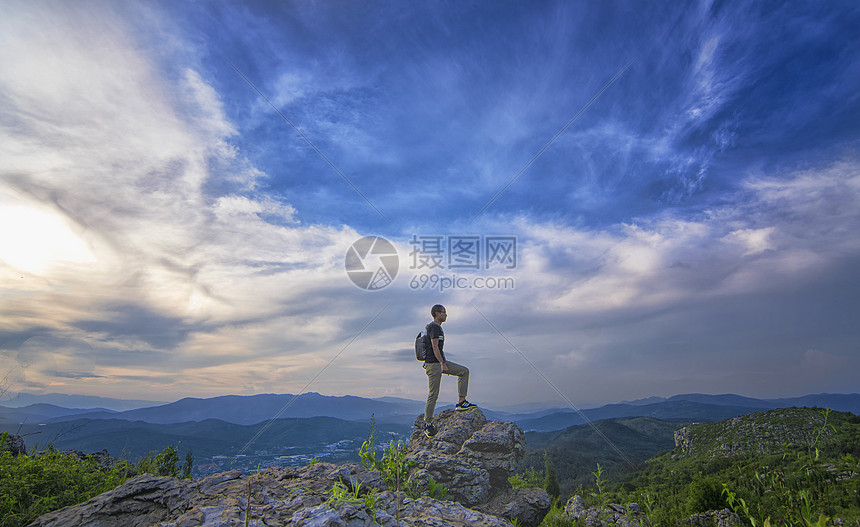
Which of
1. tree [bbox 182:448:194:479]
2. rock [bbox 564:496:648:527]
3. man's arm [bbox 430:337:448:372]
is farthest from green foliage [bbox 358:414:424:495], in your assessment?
tree [bbox 182:448:194:479]

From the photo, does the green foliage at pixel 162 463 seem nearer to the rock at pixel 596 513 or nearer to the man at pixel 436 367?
the man at pixel 436 367

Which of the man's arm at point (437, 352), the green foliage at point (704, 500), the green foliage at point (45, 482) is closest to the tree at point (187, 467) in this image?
the green foliage at point (45, 482)

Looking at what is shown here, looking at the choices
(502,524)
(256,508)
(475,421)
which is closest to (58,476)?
(256,508)

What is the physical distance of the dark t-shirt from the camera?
44.7 feet

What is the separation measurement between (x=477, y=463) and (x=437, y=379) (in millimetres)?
3060

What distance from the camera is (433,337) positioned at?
1360 cm

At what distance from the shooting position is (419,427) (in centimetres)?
1523

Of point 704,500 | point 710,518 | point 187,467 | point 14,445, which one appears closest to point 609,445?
point 704,500

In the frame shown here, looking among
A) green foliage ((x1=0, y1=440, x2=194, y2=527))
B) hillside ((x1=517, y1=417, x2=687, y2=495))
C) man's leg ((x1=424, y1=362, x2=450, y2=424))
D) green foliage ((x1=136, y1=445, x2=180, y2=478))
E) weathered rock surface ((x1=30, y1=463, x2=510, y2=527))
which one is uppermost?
man's leg ((x1=424, y1=362, x2=450, y2=424))

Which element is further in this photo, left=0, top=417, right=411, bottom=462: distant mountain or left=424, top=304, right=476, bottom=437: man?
left=424, top=304, right=476, bottom=437: man

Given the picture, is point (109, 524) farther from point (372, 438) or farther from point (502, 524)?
point (502, 524)

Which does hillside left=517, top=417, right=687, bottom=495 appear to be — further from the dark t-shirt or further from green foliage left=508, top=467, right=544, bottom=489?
the dark t-shirt

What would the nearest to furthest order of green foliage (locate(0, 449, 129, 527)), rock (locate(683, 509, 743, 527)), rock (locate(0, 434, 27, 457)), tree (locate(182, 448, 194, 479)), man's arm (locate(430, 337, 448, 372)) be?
1. green foliage (locate(0, 449, 129, 527))
2. rock (locate(0, 434, 27, 457))
3. rock (locate(683, 509, 743, 527))
4. tree (locate(182, 448, 194, 479))
5. man's arm (locate(430, 337, 448, 372))

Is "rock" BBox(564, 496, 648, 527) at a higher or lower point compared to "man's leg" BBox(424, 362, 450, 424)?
lower
